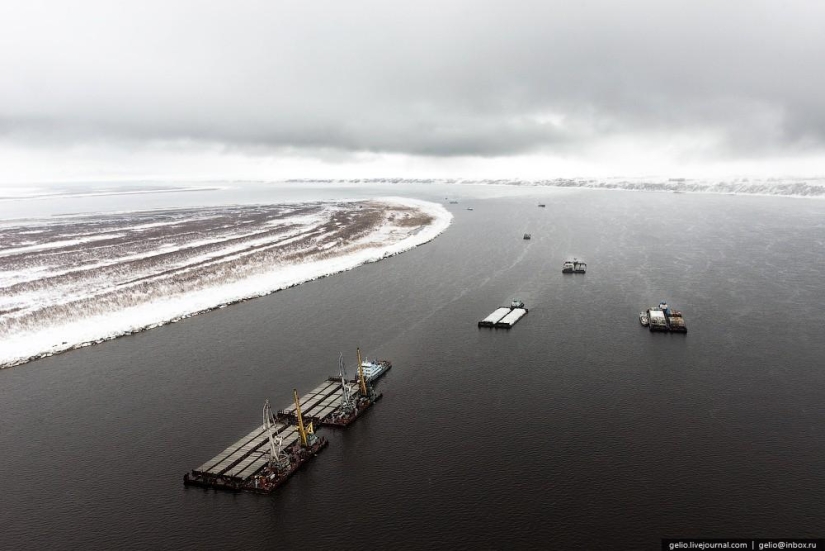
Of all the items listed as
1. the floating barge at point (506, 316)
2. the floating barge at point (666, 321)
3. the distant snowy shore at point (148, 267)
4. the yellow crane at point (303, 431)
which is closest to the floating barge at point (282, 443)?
the yellow crane at point (303, 431)

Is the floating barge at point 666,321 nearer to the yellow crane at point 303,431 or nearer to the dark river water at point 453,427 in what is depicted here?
the dark river water at point 453,427

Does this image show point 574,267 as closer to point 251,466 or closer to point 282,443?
point 282,443

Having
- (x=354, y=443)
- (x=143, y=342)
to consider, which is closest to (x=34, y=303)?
(x=143, y=342)

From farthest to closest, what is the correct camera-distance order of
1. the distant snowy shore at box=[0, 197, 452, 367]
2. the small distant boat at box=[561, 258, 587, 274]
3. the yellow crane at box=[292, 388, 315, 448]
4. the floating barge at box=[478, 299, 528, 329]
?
the small distant boat at box=[561, 258, 587, 274] → the distant snowy shore at box=[0, 197, 452, 367] → the floating barge at box=[478, 299, 528, 329] → the yellow crane at box=[292, 388, 315, 448]

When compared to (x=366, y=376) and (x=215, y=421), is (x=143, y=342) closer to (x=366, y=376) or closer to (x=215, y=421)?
(x=215, y=421)

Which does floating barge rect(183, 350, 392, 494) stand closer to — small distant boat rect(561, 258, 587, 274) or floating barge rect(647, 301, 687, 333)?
floating barge rect(647, 301, 687, 333)

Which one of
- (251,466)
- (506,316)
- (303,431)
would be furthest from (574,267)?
(251,466)

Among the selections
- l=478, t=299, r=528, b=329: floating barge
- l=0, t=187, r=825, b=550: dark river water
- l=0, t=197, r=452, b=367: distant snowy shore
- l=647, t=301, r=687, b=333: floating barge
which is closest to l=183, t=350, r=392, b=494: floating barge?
l=0, t=187, r=825, b=550: dark river water
